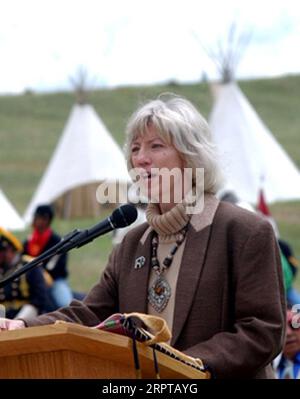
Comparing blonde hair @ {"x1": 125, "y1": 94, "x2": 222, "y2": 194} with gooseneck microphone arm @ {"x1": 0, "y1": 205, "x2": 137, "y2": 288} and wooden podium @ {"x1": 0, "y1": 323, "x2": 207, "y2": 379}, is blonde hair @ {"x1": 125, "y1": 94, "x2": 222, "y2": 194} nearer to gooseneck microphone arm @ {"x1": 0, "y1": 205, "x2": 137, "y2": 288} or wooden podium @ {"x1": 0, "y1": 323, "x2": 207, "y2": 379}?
gooseneck microphone arm @ {"x1": 0, "y1": 205, "x2": 137, "y2": 288}

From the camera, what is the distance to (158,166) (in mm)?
3201

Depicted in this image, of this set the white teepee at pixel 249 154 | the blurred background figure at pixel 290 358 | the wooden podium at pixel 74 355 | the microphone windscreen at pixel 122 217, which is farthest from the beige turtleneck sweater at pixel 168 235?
the white teepee at pixel 249 154

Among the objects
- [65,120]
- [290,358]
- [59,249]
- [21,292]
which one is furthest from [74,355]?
[65,120]

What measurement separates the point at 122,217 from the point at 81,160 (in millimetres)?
16525

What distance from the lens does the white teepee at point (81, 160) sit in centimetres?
1914

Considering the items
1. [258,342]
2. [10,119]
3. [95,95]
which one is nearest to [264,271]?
[258,342]

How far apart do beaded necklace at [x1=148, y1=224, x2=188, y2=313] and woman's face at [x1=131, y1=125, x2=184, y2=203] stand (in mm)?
142

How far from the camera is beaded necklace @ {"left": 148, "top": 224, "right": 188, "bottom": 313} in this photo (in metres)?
3.21

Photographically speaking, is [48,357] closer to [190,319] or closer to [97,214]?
[190,319]

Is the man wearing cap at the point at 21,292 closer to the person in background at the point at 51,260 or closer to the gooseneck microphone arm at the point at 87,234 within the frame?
the person in background at the point at 51,260

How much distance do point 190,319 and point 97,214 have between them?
1994 centimetres

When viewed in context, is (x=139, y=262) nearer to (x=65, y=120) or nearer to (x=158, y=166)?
(x=158, y=166)

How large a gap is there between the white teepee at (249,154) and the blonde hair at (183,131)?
12.8 m

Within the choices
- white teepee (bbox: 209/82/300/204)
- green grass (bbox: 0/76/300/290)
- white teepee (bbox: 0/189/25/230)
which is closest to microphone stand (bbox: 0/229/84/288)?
white teepee (bbox: 0/189/25/230)
